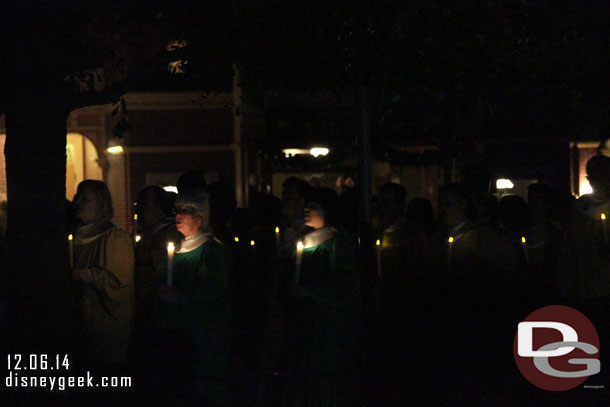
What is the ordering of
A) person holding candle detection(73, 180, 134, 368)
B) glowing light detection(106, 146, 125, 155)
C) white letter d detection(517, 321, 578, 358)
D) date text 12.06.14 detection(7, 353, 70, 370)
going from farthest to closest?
1. glowing light detection(106, 146, 125, 155)
2. white letter d detection(517, 321, 578, 358)
3. person holding candle detection(73, 180, 134, 368)
4. date text 12.06.14 detection(7, 353, 70, 370)

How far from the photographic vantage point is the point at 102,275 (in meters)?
7.47

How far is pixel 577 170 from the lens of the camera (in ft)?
88.2

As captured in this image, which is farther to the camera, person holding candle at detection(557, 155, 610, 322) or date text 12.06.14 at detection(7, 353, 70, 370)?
person holding candle at detection(557, 155, 610, 322)

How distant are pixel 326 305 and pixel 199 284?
1030 millimetres

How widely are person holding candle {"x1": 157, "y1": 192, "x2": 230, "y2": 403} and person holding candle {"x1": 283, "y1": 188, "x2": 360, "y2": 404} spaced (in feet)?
1.88

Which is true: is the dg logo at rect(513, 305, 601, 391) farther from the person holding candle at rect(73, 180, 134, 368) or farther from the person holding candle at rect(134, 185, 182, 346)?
the person holding candle at rect(73, 180, 134, 368)

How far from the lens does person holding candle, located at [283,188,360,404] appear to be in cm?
736

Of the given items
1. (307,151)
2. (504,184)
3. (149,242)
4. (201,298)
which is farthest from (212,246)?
(504,184)

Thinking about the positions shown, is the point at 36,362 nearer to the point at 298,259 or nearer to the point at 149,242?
the point at 298,259

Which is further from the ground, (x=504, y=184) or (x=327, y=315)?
(x=504, y=184)

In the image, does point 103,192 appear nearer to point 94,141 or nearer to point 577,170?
point 94,141

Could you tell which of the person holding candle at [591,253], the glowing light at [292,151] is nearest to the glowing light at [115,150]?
the glowing light at [292,151]

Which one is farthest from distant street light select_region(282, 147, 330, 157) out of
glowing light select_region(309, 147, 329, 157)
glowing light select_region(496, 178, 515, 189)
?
glowing light select_region(496, 178, 515, 189)

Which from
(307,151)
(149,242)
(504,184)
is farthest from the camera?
(504,184)
